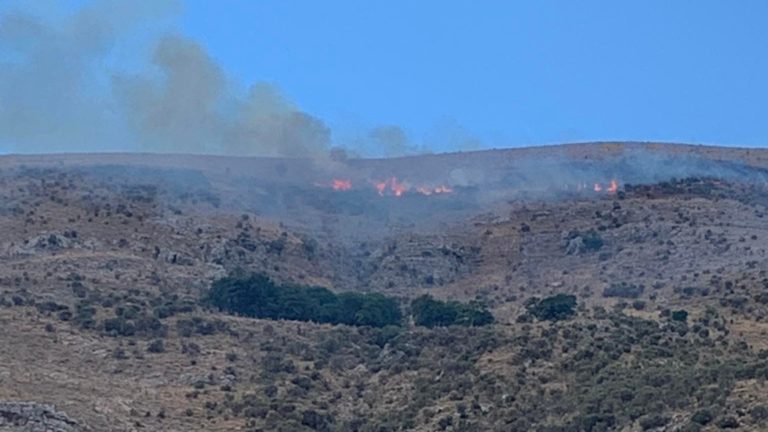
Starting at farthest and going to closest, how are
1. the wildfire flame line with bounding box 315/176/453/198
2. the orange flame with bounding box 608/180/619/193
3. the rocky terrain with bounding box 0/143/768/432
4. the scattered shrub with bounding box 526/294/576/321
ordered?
the wildfire flame line with bounding box 315/176/453/198
the orange flame with bounding box 608/180/619/193
the scattered shrub with bounding box 526/294/576/321
the rocky terrain with bounding box 0/143/768/432

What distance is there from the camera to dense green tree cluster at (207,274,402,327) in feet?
236

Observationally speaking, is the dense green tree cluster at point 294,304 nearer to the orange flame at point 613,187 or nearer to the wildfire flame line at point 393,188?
the orange flame at point 613,187

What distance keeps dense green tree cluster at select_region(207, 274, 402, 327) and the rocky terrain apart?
5.09ft

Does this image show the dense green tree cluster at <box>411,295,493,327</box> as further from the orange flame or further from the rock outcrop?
the orange flame

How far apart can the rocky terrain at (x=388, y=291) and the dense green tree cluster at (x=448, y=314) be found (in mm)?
1176

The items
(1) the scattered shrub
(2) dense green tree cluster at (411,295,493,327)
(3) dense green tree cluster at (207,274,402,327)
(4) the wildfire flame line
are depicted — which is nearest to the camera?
(1) the scattered shrub

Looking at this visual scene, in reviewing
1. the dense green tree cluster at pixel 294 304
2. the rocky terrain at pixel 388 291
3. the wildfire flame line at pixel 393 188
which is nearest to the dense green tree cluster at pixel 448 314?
the rocky terrain at pixel 388 291

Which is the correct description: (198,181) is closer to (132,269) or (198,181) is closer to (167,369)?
(132,269)

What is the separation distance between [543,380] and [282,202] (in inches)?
2278

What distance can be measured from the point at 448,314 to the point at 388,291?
1371 centimetres

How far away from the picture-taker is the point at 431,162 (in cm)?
13525

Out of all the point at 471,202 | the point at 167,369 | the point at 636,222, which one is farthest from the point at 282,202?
the point at 167,369

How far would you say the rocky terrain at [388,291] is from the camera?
5266cm

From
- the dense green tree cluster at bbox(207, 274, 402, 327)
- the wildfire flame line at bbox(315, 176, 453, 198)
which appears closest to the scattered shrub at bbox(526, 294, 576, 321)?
the dense green tree cluster at bbox(207, 274, 402, 327)
